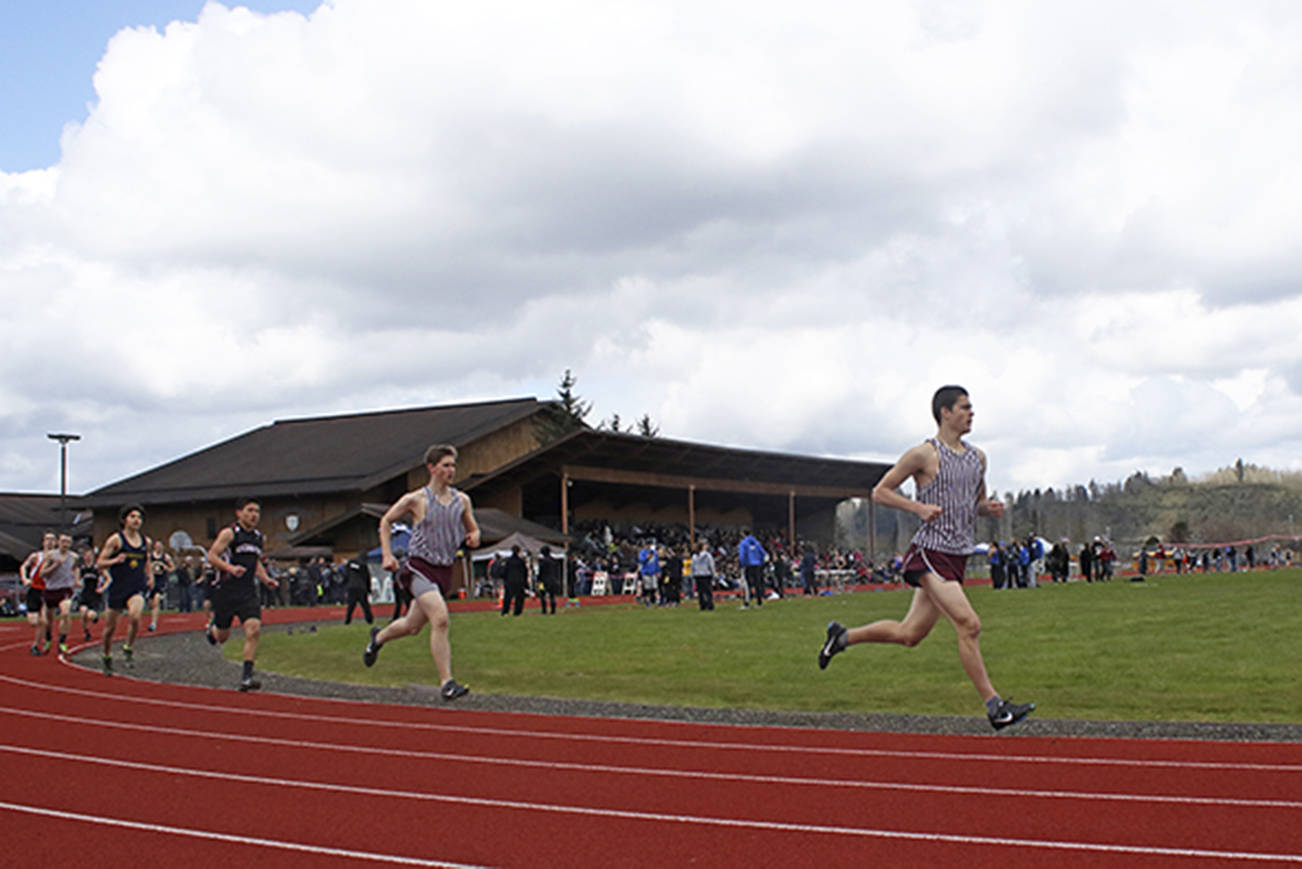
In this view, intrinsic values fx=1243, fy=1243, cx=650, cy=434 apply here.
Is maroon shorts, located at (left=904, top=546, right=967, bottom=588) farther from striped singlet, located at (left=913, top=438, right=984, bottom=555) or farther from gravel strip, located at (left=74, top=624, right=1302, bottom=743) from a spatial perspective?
gravel strip, located at (left=74, top=624, right=1302, bottom=743)

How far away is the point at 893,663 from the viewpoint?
13.7m

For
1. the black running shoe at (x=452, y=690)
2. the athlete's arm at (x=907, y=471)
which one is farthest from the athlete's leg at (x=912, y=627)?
the black running shoe at (x=452, y=690)

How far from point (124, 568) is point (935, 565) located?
34.2 ft

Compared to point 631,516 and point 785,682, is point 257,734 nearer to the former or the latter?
point 785,682

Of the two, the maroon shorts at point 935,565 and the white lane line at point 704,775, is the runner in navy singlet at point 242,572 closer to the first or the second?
the white lane line at point 704,775

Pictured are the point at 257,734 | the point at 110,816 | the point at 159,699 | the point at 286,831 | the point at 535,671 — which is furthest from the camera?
the point at 535,671

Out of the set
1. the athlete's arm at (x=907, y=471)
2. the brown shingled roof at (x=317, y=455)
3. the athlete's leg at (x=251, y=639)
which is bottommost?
the athlete's leg at (x=251, y=639)

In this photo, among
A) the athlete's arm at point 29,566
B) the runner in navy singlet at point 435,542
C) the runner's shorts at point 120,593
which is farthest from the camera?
the athlete's arm at point 29,566

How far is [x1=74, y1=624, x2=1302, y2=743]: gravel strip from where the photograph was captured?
28.2ft

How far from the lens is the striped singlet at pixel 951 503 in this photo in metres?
7.54

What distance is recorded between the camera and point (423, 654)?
667 inches

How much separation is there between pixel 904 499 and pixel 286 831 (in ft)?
12.8

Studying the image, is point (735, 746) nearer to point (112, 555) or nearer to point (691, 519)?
point (112, 555)

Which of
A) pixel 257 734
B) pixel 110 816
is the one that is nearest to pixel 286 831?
pixel 110 816
